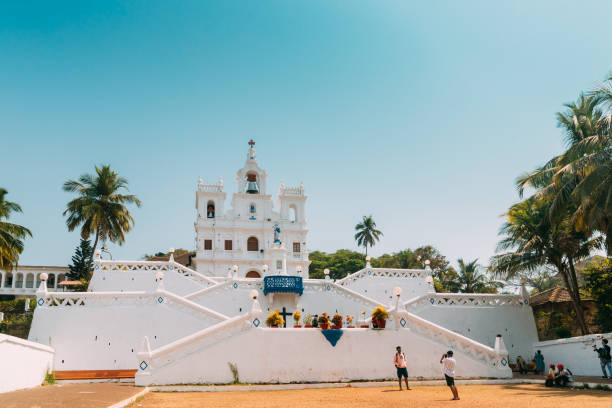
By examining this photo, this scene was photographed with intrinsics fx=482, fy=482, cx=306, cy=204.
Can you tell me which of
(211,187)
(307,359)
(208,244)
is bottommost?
(307,359)

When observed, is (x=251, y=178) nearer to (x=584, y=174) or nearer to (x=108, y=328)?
(x=108, y=328)

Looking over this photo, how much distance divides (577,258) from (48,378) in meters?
23.6

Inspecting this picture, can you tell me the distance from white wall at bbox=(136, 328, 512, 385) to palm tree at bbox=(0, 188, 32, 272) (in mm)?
16642

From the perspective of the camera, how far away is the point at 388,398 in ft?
41.4

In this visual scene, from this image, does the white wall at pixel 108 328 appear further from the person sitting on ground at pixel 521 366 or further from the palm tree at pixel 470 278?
the palm tree at pixel 470 278

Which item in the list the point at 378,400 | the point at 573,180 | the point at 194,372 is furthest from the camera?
the point at 573,180

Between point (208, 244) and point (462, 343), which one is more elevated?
point (208, 244)

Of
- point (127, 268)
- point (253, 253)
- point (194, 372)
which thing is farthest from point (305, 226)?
point (194, 372)

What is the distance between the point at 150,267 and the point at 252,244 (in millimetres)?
17858

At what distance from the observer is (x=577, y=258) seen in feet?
78.3

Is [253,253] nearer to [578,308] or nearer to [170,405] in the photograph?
[578,308]

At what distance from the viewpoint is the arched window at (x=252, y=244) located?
44.3m

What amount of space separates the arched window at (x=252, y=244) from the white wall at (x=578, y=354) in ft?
91.3

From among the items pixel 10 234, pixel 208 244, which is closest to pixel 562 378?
pixel 10 234
